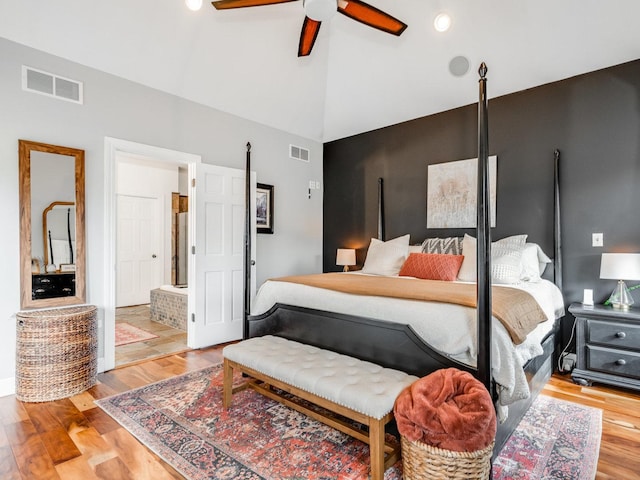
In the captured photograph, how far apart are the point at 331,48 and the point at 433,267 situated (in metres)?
2.62

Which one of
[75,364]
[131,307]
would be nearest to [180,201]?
[131,307]

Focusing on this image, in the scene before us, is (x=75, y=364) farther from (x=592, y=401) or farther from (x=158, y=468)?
(x=592, y=401)

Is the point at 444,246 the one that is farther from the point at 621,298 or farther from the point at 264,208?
the point at 264,208

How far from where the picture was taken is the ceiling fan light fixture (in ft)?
7.51

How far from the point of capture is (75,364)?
8.88 ft

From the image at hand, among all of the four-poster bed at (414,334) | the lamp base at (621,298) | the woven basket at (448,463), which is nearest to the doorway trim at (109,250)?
the four-poster bed at (414,334)

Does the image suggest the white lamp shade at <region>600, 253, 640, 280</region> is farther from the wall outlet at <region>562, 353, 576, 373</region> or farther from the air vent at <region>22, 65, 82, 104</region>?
the air vent at <region>22, 65, 82, 104</region>

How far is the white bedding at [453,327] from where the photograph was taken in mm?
1799

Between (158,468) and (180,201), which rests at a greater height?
(180,201)

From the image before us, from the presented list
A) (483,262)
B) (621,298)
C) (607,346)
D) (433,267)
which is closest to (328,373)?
(483,262)

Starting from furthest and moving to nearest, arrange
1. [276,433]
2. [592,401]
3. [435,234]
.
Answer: [435,234] → [592,401] → [276,433]

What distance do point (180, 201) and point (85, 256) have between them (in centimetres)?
383

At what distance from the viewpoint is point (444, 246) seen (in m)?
3.69

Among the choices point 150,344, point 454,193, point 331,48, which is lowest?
point 150,344
